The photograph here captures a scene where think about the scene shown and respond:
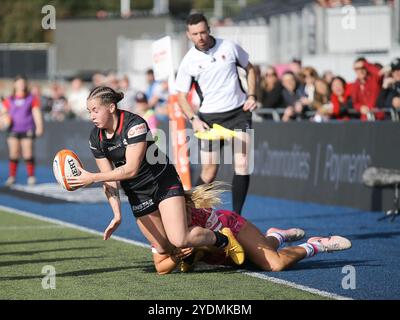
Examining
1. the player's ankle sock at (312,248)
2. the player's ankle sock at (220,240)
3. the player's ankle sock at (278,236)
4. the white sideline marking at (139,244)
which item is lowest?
the white sideline marking at (139,244)

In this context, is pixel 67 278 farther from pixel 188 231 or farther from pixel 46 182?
pixel 46 182

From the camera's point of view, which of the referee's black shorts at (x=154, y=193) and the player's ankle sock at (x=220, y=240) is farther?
the player's ankle sock at (x=220, y=240)

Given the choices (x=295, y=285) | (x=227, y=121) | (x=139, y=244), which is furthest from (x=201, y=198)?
(x=227, y=121)

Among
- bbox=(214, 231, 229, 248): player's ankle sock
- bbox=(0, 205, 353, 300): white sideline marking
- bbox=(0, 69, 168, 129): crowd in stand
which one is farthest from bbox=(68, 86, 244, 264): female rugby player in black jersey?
bbox=(0, 69, 168, 129): crowd in stand

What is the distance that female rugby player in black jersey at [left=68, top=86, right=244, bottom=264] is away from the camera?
28.4 feet

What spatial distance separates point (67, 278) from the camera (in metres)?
Result: 9.12

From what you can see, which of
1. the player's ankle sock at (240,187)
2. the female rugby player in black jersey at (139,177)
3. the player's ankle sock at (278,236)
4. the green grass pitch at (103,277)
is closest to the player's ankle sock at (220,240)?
the female rugby player in black jersey at (139,177)

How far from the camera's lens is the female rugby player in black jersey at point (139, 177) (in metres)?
8.66

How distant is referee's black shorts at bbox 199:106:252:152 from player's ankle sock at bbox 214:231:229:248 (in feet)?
9.50

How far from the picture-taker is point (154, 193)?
8891mm

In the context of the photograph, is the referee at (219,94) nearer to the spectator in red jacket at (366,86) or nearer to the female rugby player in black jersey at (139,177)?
the female rugby player in black jersey at (139,177)

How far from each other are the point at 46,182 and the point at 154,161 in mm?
13582
